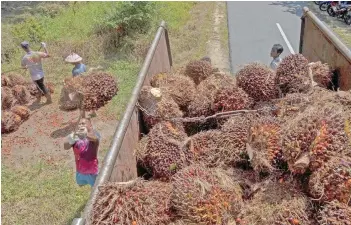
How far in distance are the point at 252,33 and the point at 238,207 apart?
9.70 metres

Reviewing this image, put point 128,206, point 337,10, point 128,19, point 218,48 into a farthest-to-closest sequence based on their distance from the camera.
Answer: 1. point 337,10
2. point 128,19
3. point 218,48
4. point 128,206

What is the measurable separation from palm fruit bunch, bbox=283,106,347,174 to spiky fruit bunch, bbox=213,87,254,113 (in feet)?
3.31

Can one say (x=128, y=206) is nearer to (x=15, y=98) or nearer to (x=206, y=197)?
(x=206, y=197)

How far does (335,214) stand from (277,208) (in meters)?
0.32

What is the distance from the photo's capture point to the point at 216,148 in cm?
307

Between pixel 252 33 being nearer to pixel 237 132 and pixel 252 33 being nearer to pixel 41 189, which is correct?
pixel 41 189

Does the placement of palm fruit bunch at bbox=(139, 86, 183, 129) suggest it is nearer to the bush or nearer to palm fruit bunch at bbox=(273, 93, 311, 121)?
palm fruit bunch at bbox=(273, 93, 311, 121)

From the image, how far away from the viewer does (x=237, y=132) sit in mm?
3055

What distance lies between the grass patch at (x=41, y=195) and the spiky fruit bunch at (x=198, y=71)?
6.72ft

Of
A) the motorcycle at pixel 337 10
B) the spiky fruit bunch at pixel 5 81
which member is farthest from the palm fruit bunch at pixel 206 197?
the motorcycle at pixel 337 10

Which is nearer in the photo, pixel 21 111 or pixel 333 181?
pixel 333 181

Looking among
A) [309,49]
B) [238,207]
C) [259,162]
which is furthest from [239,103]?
[309,49]

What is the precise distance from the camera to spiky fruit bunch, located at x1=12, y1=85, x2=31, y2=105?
8.05 meters

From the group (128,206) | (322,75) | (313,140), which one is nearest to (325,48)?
(322,75)
